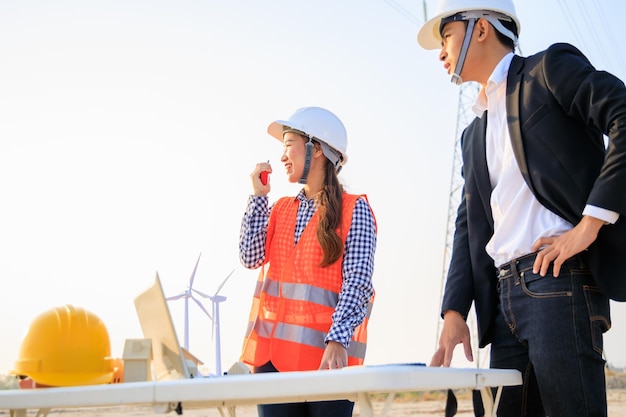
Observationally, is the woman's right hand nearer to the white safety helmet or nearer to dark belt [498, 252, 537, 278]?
the white safety helmet

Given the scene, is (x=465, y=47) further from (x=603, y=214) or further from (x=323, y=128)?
(x=323, y=128)

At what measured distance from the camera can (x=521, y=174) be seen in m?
2.97

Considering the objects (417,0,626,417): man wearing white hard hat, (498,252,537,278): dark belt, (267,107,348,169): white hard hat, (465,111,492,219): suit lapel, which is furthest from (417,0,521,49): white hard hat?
(267,107,348,169): white hard hat

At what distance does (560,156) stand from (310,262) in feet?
5.01

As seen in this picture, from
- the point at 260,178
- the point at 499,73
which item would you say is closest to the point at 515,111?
the point at 499,73

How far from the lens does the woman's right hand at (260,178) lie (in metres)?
4.29

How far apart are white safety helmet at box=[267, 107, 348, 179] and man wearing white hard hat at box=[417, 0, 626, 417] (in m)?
1.05

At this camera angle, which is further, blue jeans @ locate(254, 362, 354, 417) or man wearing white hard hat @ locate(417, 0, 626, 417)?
blue jeans @ locate(254, 362, 354, 417)

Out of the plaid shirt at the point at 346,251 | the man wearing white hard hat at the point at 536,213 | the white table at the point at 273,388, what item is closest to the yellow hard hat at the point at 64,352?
the white table at the point at 273,388

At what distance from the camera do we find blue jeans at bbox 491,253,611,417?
266 cm

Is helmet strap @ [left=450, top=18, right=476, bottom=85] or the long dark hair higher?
helmet strap @ [left=450, top=18, right=476, bottom=85]

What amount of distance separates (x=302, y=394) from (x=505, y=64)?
174cm

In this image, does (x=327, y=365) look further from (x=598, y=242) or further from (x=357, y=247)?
(x=598, y=242)

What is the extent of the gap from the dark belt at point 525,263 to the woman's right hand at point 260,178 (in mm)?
1634
